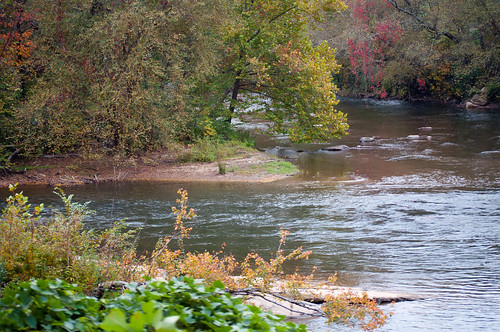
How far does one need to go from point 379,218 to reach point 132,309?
9859 mm

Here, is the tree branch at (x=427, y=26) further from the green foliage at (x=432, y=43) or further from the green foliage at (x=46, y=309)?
the green foliage at (x=46, y=309)

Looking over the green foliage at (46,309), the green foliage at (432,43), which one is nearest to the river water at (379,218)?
the green foliage at (46,309)

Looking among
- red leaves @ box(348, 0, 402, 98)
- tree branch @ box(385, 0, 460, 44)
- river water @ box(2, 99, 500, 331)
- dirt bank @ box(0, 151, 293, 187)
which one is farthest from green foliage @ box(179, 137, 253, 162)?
red leaves @ box(348, 0, 402, 98)

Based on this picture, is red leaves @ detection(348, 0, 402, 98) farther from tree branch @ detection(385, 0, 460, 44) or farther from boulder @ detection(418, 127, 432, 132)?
boulder @ detection(418, 127, 432, 132)

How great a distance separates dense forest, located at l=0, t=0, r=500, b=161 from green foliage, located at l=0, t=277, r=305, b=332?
45.6ft

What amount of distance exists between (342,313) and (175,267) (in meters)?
2.43

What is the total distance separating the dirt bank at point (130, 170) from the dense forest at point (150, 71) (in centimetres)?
61

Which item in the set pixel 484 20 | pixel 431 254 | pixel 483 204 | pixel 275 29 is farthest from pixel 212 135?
pixel 484 20

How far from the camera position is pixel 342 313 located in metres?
6.16

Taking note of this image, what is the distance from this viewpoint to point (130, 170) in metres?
18.1

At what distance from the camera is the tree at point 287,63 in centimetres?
1992

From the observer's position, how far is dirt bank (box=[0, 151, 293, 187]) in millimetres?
16656

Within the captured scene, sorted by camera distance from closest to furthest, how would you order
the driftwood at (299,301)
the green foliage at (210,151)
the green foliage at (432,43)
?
the driftwood at (299,301) < the green foliage at (210,151) < the green foliage at (432,43)

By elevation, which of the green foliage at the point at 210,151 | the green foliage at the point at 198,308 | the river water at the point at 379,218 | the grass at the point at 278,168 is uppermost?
the green foliage at the point at 198,308
